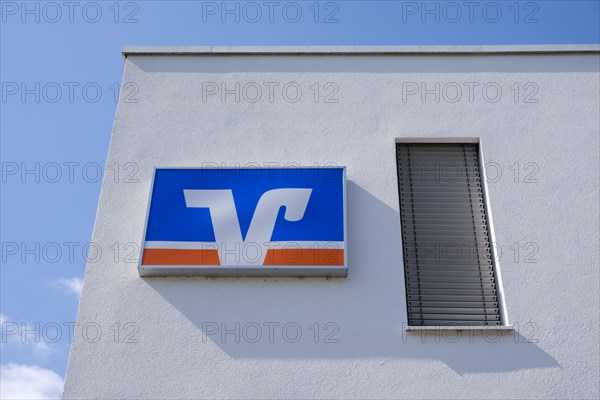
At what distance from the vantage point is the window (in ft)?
22.6

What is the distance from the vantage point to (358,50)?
847cm

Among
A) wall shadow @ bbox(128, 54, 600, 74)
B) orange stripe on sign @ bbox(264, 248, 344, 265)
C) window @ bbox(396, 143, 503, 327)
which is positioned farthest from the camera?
wall shadow @ bbox(128, 54, 600, 74)

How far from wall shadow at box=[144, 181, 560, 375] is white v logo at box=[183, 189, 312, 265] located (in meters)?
0.36

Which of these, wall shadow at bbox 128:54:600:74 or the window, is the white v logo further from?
wall shadow at bbox 128:54:600:74

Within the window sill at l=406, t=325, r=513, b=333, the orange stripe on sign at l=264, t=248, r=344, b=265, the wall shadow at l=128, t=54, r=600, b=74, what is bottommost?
the window sill at l=406, t=325, r=513, b=333

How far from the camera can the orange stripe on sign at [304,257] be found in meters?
6.76

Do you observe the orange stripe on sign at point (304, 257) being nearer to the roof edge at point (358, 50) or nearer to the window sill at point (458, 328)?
the window sill at point (458, 328)

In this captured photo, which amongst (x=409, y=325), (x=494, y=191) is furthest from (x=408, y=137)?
(x=409, y=325)

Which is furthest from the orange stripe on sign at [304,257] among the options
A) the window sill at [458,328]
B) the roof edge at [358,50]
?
the roof edge at [358,50]

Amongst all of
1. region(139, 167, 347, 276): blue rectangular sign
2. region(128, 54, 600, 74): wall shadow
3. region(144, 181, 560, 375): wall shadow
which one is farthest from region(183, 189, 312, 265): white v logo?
region(128, 54, 600, 74): wall shadow

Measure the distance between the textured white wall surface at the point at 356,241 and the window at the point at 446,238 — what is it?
8.0 inches

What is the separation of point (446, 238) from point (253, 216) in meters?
2.04

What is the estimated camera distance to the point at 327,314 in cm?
663

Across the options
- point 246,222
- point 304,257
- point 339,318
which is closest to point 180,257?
point 246,222
